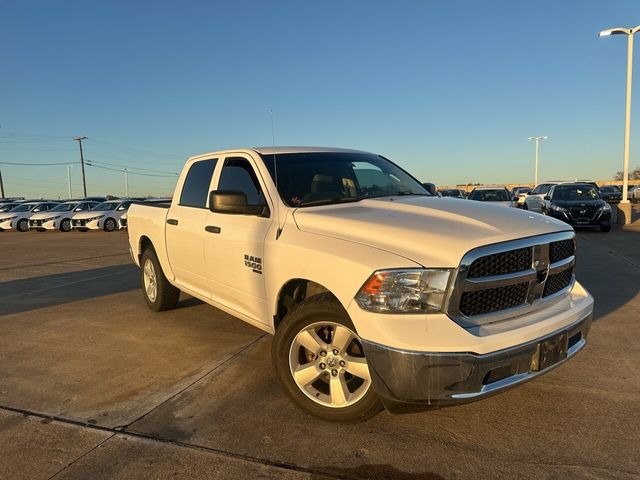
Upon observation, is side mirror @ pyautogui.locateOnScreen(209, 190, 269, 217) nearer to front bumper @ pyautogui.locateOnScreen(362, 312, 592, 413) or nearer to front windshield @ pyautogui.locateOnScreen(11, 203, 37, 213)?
front bumper @ pyautogui.locateOnScreen(362, 312, 592, 413)

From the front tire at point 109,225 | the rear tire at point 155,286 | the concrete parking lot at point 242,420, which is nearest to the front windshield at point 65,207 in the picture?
the front tire at point 109,225

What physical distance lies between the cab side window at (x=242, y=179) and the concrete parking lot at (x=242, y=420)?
1.49m

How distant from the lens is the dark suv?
15.6m

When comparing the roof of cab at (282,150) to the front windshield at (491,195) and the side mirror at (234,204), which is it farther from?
the front windshield at (491,195)

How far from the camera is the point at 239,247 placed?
4016 mm

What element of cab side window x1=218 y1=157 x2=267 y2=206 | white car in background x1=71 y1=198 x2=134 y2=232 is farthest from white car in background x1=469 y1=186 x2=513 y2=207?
white car in background x1=71 y1=198 x2=134 y2=232

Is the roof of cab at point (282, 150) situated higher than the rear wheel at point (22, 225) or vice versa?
the roof of cab at point (282, 150)

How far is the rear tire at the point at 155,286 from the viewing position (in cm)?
596

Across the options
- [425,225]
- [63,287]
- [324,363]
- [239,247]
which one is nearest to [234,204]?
[239,247]

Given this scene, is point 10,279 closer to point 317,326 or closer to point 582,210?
point 317,326

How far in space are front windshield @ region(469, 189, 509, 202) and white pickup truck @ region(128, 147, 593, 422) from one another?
13.0m

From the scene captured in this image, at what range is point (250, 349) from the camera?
4730 millimetres

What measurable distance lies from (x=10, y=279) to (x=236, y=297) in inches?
293

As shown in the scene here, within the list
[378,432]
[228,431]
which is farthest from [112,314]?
[378,432]
